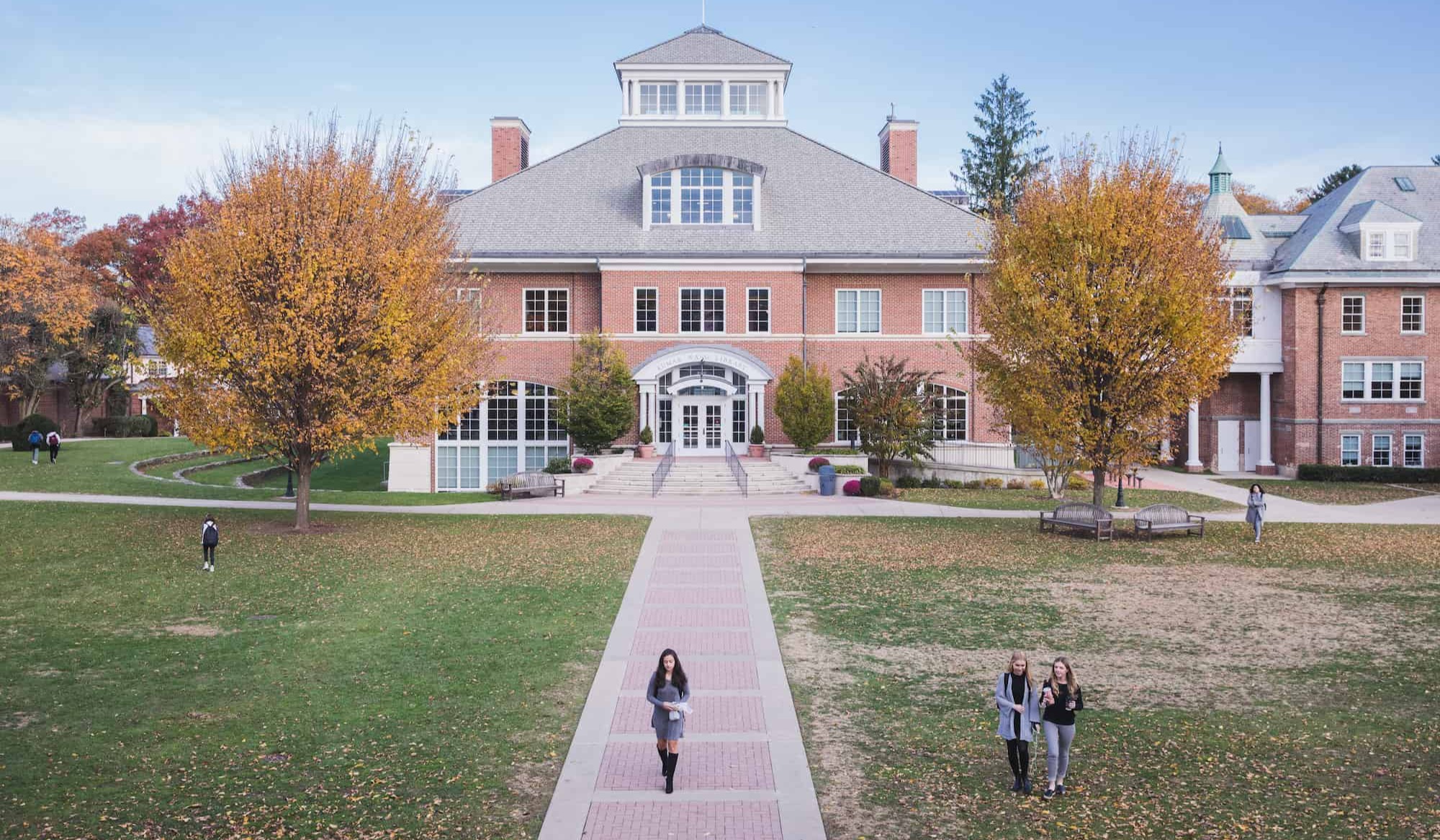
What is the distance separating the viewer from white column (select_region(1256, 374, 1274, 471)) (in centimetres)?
4200

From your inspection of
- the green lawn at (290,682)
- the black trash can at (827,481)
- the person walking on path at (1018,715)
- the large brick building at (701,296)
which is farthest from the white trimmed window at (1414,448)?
the person walking on path at (1018,715)

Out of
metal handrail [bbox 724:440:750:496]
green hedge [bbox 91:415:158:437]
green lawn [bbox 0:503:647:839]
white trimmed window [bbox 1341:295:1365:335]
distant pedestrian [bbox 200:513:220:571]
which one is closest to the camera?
green lawn [bbox 0:503:647:839]

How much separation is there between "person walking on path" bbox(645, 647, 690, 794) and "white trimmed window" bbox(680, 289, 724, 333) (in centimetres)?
3048

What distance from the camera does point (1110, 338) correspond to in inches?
914

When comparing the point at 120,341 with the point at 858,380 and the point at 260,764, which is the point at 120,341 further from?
the point at 260,764

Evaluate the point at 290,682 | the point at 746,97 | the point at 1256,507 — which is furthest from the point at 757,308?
the point at 290,682

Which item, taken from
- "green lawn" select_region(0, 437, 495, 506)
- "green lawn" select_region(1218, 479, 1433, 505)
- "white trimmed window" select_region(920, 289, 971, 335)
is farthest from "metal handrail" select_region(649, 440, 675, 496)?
"green lawn" select_region(1218, 479, 1433, 505)

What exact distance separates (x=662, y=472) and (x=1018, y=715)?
25.7m

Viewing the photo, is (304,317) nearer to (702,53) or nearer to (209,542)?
(209,542)

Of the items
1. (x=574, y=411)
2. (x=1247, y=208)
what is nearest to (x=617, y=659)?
(x=574, y=411)

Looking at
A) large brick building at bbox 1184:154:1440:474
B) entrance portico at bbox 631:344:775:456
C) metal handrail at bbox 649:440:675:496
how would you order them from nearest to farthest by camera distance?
metal handrail at bbox 649:440:675:496, entrance portico at bbox 631:344:775:456, large brick building at bbox 1184:154:1440:474

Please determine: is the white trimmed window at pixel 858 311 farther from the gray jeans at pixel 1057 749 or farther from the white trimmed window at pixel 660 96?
the gray jeans at pixel 1057 749

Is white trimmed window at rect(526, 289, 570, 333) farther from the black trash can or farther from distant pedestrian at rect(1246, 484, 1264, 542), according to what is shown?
distant pedestrian at rect(1246, 484, 1264, 542)

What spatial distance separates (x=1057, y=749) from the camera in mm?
9391
